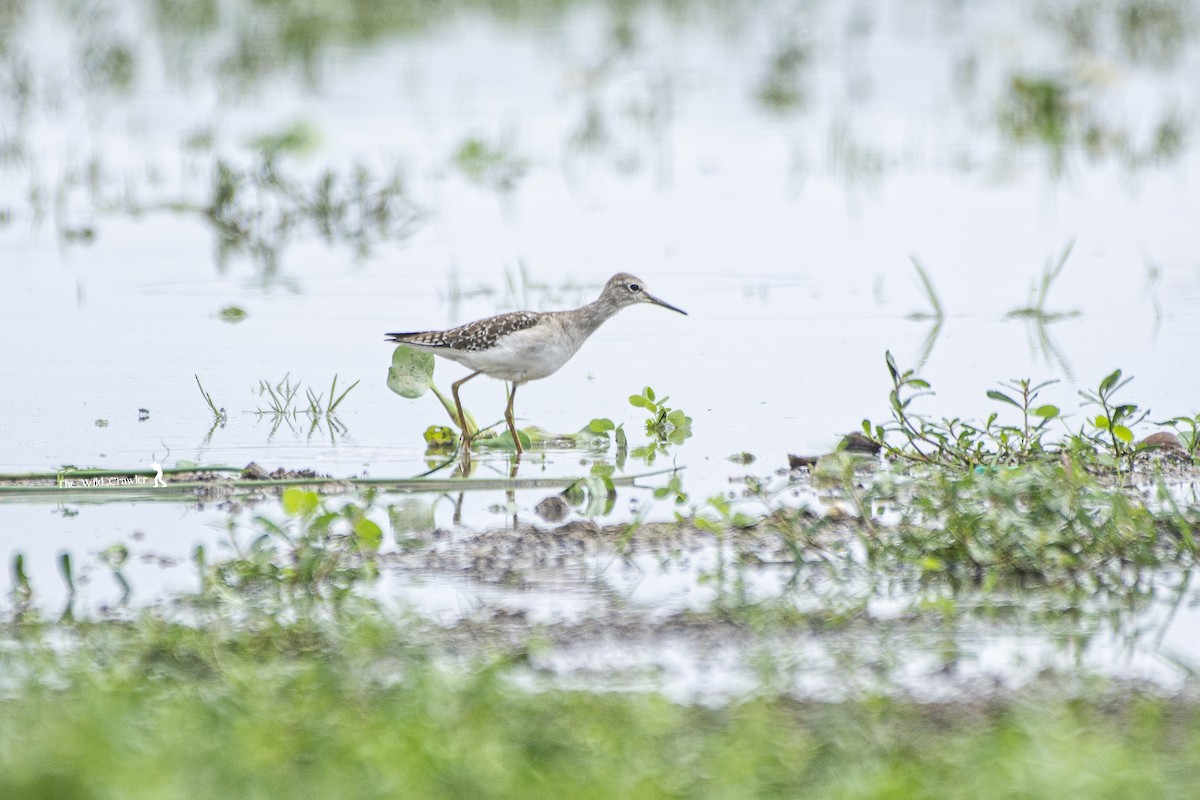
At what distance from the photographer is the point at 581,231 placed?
511 inches

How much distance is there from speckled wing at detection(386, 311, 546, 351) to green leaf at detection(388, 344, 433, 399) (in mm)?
78

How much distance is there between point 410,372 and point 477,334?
1.26 ft

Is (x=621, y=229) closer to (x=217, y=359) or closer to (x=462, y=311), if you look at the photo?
(x=462, y=311)

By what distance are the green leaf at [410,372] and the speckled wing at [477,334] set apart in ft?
0.25

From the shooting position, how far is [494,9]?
80.8 feet

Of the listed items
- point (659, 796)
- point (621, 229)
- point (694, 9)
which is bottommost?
point (659, 796)

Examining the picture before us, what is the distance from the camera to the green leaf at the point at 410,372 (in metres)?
8.32

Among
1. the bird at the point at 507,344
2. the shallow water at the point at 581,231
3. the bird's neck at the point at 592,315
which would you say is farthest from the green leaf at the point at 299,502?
the bird's neck at the point at 592,315

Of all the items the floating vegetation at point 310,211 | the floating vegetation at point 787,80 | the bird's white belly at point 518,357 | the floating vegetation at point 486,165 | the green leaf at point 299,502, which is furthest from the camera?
the floating vegetation at point 787,80

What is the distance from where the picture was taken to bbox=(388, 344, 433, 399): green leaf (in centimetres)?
832

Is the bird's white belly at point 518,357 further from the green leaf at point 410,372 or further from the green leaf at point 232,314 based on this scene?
the green leaf at point 232,314

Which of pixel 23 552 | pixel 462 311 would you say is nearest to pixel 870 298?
pixel 462 311

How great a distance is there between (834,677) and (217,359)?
5.25 metres

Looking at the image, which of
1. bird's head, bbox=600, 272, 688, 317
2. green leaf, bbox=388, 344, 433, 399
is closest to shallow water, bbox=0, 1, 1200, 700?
green leaf, bbox=388, 344, 433, 399
